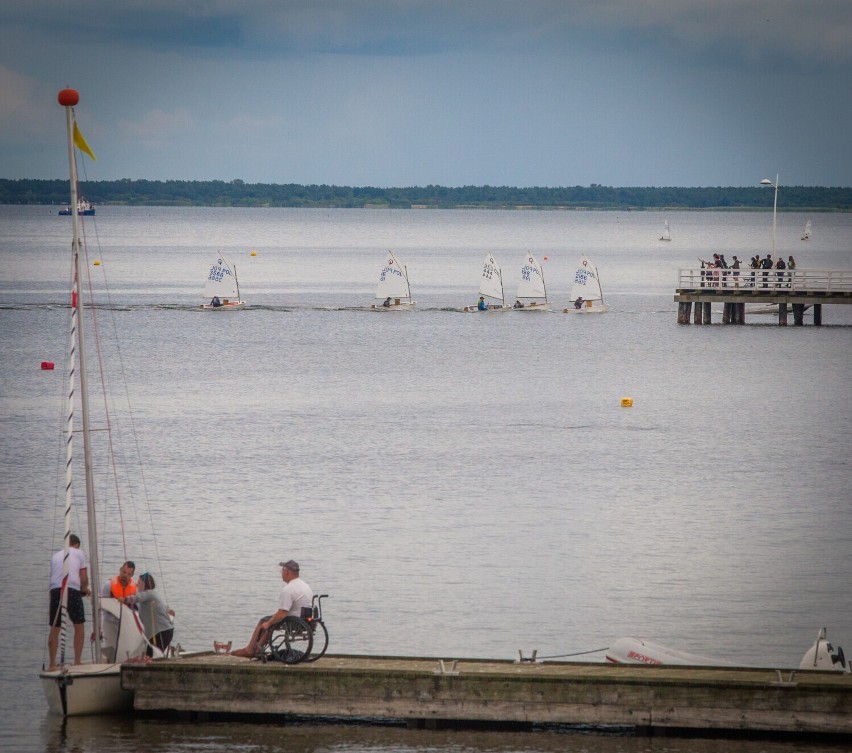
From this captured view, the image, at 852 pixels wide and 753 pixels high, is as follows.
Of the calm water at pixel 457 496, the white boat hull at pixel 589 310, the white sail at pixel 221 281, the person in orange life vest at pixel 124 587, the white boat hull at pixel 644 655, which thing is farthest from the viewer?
the white boat hull at pixel 589 310

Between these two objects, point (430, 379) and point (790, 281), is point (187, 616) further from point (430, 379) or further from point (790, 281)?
point (790, 281)

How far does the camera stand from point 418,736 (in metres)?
17.8

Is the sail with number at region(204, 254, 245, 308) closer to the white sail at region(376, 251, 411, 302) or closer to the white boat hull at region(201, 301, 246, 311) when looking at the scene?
the white boat hull at region(201, 301, 246, 311)

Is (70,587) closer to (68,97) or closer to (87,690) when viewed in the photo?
(87,690)

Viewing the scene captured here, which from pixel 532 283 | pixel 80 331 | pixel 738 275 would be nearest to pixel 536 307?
pixel 532 283

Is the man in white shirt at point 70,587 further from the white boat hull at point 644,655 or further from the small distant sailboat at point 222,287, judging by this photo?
the small distant sailboat at point 222,287

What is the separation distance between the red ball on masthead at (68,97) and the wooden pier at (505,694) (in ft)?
23.8

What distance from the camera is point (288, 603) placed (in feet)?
59.4

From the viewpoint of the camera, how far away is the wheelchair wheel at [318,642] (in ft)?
59.7

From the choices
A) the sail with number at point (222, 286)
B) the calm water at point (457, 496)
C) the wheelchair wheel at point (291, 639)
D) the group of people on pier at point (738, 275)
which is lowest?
the calm water at point (457, 496)

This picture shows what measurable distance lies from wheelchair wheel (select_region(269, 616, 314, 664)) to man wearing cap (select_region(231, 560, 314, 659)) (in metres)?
0.10

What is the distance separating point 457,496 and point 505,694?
17435mm

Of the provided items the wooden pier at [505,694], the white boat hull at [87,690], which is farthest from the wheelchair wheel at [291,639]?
the white boat hull at [87,690]

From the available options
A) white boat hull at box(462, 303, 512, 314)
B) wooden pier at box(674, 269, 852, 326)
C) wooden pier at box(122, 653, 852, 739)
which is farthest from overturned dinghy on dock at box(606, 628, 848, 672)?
white boat hull at box(462, 303, 512, 314)
